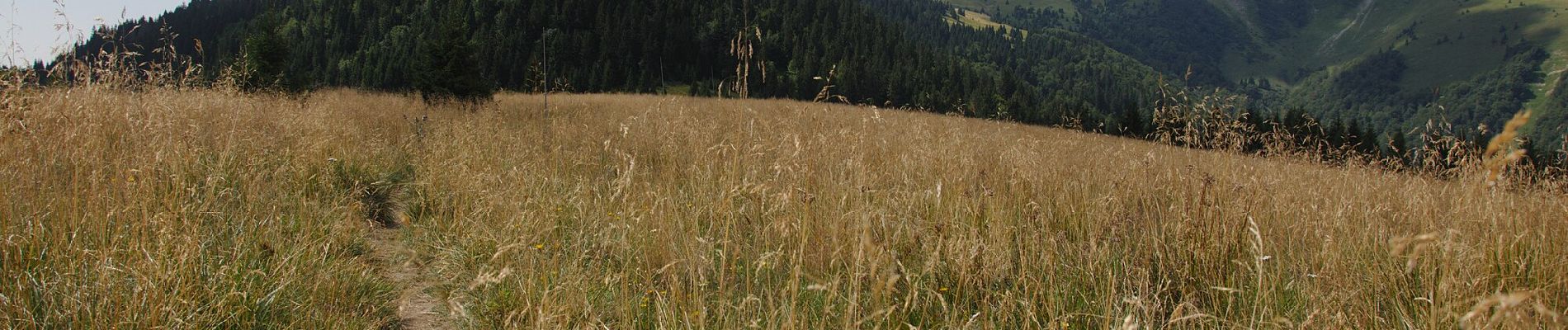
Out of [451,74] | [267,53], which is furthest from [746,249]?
[267,53]

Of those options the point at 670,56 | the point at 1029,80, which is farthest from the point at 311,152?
the point at 1029,80

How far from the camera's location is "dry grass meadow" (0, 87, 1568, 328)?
7.18 feet

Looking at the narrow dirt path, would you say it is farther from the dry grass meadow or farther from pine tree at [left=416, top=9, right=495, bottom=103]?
pine tree at [left=416, top=9, right=495, bottom=103]

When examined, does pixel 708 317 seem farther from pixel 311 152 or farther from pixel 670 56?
pixel 670 56

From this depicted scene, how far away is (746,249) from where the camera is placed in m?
2.77

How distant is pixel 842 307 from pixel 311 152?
194 inches

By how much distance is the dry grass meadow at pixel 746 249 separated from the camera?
219 centimetres

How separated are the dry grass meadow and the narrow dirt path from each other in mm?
19

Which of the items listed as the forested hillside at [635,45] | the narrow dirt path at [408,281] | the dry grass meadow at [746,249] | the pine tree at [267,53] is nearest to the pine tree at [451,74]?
the pine tree at [267,53]

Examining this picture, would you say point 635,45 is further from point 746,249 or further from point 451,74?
point 746,249

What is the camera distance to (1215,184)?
2.82 m

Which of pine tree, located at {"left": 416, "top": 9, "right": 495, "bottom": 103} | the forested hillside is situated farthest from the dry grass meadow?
the forested hillside

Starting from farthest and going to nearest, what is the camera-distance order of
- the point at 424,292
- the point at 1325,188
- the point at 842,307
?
the point at 1325,188 → the point at 424,292 → the point at 842,307

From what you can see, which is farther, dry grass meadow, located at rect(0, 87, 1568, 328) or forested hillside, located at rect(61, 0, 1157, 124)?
forested hillside, located at rect(61, 0, 1157, 124)
